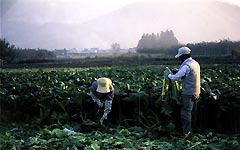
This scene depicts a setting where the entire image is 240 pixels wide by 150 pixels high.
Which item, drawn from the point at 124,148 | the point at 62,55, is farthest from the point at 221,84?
the point at 62,55

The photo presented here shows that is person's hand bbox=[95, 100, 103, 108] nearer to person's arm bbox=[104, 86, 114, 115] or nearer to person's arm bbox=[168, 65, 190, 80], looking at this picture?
person's arm bbox=[104, 86, 114, 115]

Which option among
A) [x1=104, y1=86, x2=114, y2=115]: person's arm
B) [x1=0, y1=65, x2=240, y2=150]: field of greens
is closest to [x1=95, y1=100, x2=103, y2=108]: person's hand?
[x1=104, y1=86, x2=114, y2=115]: person's arm

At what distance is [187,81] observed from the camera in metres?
6.73

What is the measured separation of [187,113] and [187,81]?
585 millimetres

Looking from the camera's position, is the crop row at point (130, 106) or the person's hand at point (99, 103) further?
the crop row at point (130, 106)

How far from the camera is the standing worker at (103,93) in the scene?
6.86 m

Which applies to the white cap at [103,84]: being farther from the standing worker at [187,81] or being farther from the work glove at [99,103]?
the standing worker at [187,81]

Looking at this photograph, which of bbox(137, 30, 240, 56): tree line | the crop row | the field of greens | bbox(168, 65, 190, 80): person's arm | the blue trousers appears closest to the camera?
bbox(168, 65, 190, 80): person's arm

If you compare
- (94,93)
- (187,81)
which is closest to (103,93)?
(94,93)

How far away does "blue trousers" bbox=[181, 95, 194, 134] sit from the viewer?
682cm

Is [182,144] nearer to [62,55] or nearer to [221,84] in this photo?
[221,84]

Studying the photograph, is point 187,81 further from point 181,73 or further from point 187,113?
point 187,113

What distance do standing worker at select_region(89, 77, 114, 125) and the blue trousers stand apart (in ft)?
4.32

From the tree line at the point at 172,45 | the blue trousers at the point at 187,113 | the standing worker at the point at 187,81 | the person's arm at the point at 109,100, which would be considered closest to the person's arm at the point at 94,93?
the person's arm at the point at 109,100
